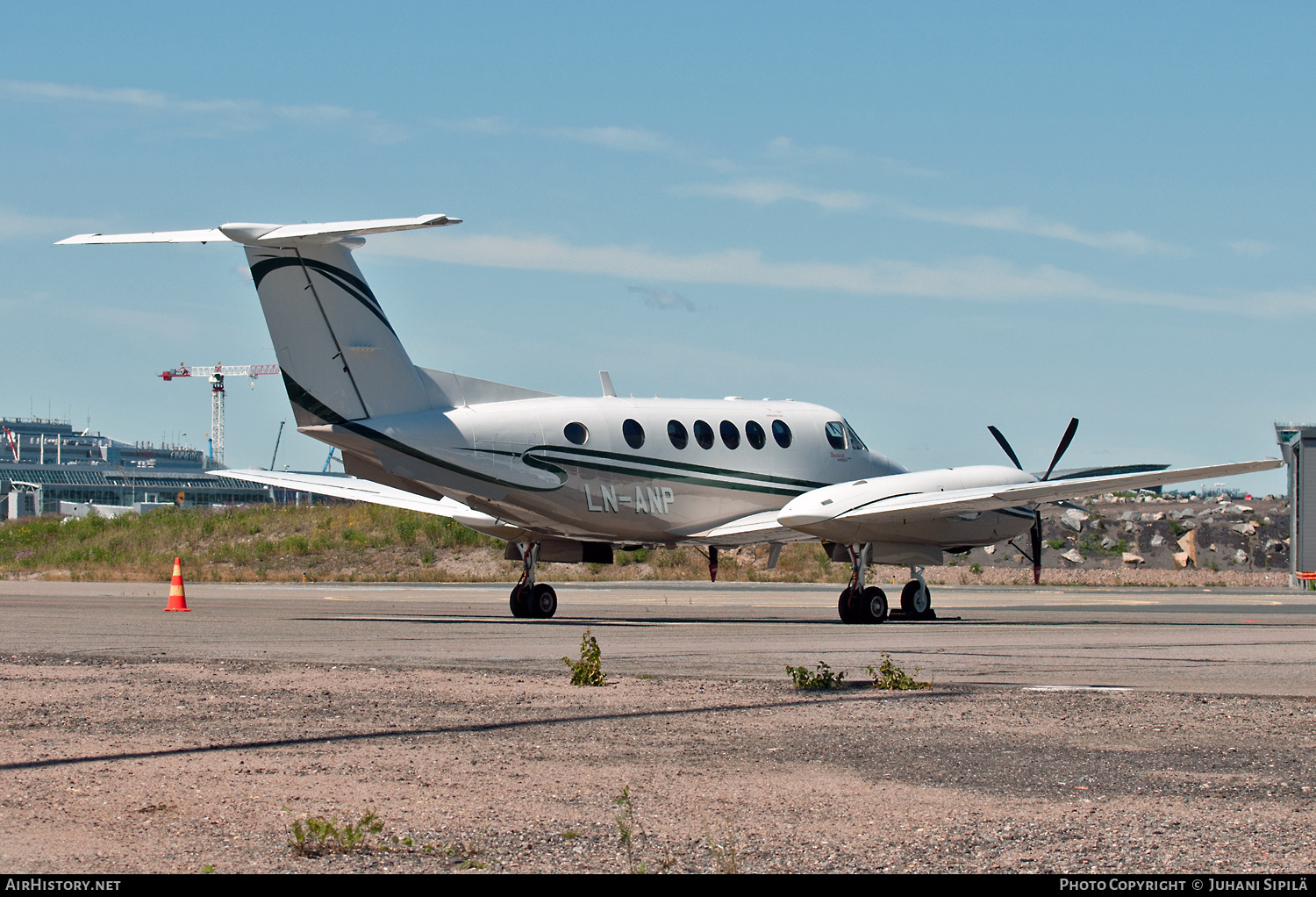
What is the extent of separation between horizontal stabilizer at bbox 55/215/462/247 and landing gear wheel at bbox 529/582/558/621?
7.66 m

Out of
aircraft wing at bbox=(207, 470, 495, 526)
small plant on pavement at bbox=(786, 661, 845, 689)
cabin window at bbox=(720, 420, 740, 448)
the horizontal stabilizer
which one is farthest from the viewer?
aircraft wing at bbox=(207, 470, 495, 526)

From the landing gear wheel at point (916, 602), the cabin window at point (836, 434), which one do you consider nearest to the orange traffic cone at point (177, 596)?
the cabin window at point (836, 434)

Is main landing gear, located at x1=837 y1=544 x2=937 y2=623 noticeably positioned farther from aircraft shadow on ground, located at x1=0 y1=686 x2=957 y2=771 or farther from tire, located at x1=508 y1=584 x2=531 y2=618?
aircraft shadow on ground, located at x1=0 y1=686 x2=957 y2=771

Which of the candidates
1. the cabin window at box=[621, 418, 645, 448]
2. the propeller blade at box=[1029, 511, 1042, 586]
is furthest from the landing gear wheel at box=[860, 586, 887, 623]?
the cabin window at box=[621, 418, 645, 448]

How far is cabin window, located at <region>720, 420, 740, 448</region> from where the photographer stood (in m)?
24.5

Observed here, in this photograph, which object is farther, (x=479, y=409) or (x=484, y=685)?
(x=479, y=409)

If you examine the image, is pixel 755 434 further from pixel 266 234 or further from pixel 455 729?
pixel 455 729

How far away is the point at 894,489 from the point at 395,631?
31.3 ft

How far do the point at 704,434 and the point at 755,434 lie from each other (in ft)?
4.34

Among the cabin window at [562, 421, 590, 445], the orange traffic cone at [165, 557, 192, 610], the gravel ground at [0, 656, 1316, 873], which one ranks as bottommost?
the gravel ground at [0, 656, 1316, 873]

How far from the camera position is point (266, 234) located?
19.5m

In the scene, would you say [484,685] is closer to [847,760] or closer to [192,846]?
[847,760]
